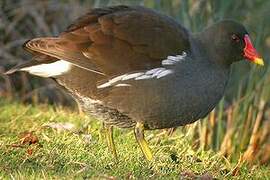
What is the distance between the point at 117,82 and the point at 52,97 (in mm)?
4871

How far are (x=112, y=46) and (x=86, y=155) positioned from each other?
0.77m

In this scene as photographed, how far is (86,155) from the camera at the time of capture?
16.4ft

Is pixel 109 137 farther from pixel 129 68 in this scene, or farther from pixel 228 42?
pixel 228 42

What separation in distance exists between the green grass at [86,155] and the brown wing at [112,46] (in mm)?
609

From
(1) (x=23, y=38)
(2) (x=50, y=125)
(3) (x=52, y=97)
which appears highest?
(2) (x=50, y=125)

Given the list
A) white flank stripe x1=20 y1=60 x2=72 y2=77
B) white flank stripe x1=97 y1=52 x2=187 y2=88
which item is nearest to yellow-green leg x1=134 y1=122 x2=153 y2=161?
white flank stripe x1=97 y1=52 x2=187 y2=88

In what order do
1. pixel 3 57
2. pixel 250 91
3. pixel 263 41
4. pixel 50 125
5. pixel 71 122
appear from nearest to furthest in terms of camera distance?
pixel 50 125, pixel 71 122, pixel 250 91, pixel 263 41, pixel 3 57

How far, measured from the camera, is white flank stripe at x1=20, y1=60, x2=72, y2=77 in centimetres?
518

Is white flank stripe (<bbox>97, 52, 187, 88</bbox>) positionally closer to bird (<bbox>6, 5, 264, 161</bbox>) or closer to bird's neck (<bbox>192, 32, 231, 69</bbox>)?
bird (<bbox>6, 5, 264, 161</bbox>)

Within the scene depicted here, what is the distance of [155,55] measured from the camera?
203 inches

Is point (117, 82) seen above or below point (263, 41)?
above

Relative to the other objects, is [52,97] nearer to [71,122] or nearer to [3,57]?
[3,57]

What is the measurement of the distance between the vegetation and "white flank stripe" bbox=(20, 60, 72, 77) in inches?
19.6

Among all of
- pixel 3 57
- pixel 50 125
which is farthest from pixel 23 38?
pixel 50 125
